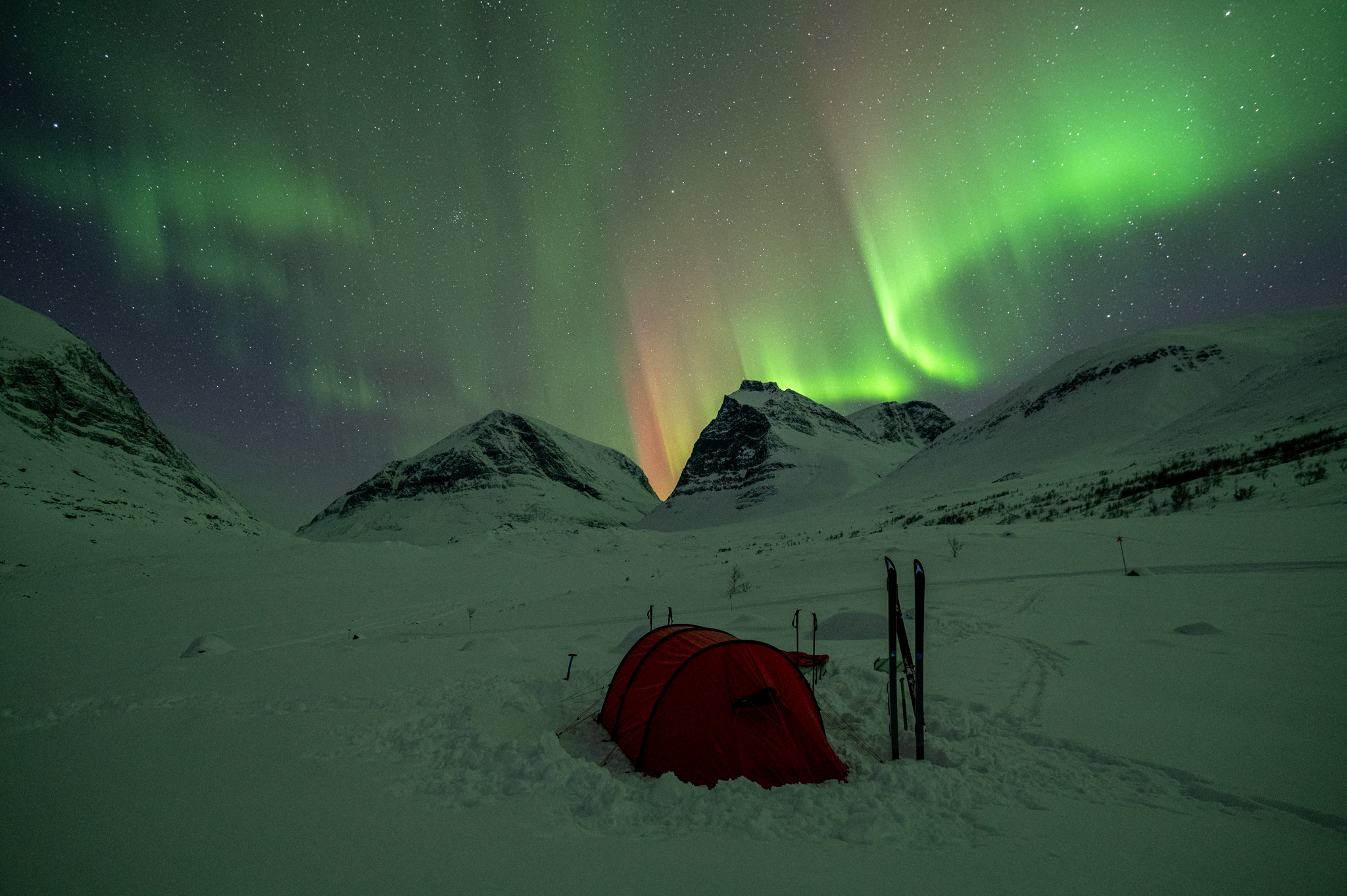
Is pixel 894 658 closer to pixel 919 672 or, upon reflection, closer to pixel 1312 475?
pixel 919 672

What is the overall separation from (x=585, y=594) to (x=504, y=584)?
8.84 meters

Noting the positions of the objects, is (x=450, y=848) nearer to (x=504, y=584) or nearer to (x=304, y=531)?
(x=504, y=584)

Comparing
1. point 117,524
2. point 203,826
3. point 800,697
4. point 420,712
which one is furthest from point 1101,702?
point 117,524

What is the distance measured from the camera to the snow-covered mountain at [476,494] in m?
132

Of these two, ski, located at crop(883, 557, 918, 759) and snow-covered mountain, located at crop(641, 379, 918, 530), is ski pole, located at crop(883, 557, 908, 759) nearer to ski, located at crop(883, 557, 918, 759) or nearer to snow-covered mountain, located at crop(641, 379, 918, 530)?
ski, located at crop(883, 557, 918, 759)

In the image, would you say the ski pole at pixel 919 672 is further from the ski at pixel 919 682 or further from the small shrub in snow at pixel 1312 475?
the small shrub in snow at pixel 1312 475

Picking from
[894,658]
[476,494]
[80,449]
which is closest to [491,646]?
[894,658]

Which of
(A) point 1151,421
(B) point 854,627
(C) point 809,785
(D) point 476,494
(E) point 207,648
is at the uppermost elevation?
(D) point 476,494

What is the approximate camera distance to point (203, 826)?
427 centimetres

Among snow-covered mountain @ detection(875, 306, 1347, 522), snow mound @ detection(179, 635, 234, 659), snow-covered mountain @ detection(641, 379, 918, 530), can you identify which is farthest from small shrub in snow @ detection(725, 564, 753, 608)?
snow-covered mountain @ detection(641, 379, 918, 530)

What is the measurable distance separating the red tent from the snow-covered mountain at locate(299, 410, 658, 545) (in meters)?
118

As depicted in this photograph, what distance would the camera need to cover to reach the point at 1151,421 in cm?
5209

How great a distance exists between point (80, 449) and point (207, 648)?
56.1 metres

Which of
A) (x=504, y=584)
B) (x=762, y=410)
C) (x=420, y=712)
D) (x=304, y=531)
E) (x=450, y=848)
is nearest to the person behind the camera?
(x=450, y=848)
